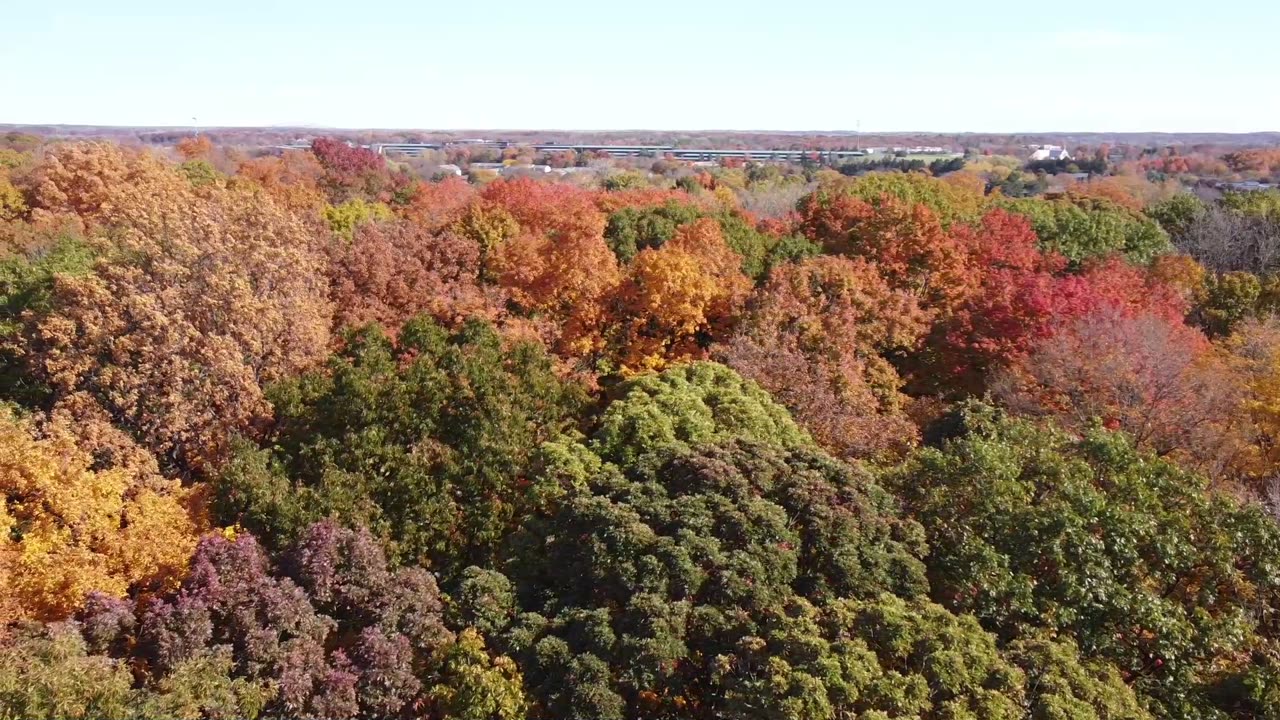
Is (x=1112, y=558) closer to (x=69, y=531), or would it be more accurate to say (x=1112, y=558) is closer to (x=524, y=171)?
(x=69, y=531)

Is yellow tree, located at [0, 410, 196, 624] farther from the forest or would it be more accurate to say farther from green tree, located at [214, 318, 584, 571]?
green tree, located at [214, 318, 584, 571]

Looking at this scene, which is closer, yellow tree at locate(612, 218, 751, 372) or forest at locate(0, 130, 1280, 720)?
forest at locate(0, 130, 1280, 720)

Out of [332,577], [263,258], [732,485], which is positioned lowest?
[332,577]

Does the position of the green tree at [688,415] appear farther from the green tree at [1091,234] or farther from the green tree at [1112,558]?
the green tree at [1091,234]

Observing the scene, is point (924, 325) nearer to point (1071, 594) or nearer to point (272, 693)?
point (1071, 594)

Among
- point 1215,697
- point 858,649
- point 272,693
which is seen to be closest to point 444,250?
point 272,693

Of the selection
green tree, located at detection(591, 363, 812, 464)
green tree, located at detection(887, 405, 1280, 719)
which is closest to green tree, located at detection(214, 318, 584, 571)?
Answer: green tree, located at detection(591, 363, 812, 464)
